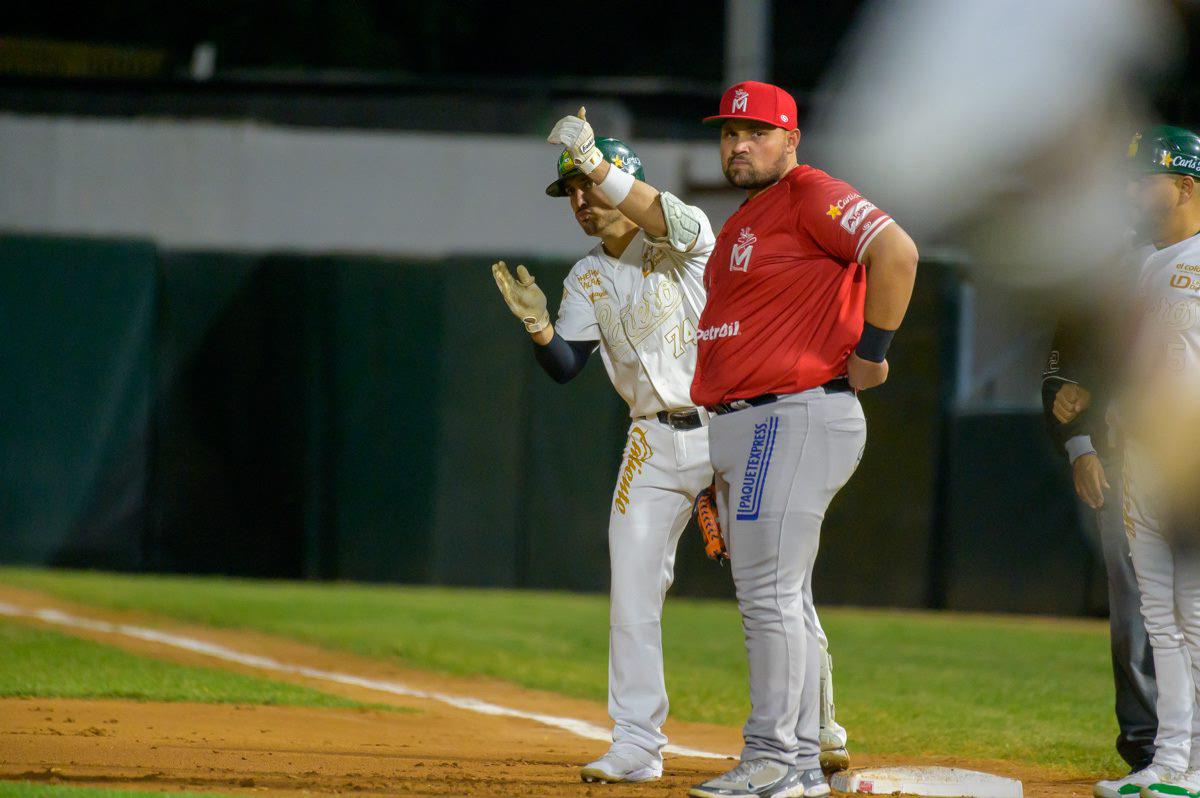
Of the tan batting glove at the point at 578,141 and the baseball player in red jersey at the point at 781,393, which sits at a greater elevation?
the tan batting glove at the point at 578,141

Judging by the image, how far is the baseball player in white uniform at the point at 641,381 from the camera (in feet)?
15.8

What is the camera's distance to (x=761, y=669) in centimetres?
423

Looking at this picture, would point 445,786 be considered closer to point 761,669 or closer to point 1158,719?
point 761,669

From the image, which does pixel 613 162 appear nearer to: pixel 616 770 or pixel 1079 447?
pixel 1079 447

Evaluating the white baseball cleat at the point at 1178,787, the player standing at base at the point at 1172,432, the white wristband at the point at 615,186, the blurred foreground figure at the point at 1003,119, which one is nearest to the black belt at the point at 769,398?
the white wristband at the point at 615,186

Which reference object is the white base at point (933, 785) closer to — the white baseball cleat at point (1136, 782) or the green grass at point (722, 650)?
the white baseball cleat at point (1136, 782)

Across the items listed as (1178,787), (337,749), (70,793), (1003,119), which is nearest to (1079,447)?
(1178,787)

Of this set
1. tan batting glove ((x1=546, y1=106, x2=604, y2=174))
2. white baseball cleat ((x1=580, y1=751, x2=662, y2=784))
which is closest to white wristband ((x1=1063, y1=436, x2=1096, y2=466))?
white baseball cleat ((x1=580, y1=751, x2=662, y2=784))

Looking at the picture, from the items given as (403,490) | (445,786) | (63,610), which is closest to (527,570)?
(403,490)

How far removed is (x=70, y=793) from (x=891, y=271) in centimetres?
265

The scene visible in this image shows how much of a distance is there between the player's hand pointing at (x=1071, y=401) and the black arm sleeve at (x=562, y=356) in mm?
1556

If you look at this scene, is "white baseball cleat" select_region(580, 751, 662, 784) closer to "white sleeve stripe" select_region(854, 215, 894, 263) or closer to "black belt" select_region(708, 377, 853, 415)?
"black belt" select_region(708, 377, 853, 415)

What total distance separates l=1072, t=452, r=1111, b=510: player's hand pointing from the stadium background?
5.66 meters

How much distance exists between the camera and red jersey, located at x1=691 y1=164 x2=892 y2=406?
13.9 ft
